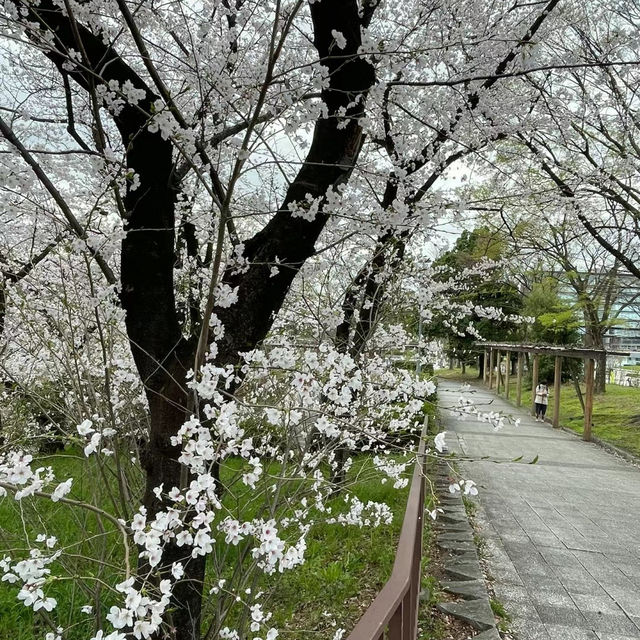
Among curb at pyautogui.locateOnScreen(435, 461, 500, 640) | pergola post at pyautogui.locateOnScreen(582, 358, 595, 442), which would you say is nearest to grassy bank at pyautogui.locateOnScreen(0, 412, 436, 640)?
curb at pyautogui.locateOnScreen(435, 461, 500, 640)

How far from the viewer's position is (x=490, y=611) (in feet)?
11.3

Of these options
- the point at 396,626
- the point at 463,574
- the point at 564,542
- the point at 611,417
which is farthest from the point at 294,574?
the point at 611,417

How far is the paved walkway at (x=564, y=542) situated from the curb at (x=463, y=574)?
169 millimetres

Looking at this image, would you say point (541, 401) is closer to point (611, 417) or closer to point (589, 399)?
point (611, 417)

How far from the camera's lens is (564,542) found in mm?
5059

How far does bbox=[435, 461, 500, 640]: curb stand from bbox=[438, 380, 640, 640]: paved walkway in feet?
0.55

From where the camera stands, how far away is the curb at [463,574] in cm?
336

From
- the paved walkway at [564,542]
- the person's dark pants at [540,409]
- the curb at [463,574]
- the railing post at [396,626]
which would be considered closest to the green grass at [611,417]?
the person's dark pants at [540,409]

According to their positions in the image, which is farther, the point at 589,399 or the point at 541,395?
the point at 541,395

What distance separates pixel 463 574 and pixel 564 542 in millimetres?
1647

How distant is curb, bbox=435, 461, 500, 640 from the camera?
132 inches

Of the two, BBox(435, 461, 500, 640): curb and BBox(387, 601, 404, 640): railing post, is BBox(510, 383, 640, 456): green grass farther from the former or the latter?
BBox(387, 601, 404, 640): railing post

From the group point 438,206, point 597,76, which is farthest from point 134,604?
point 597,76

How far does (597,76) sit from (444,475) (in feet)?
21.7
